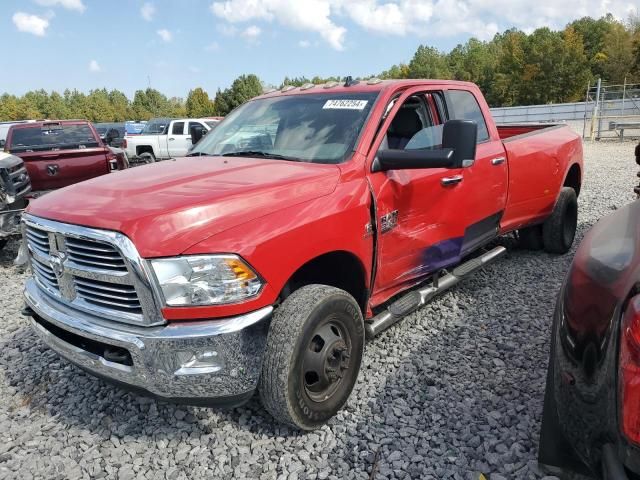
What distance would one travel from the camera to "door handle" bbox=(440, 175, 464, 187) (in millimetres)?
3662

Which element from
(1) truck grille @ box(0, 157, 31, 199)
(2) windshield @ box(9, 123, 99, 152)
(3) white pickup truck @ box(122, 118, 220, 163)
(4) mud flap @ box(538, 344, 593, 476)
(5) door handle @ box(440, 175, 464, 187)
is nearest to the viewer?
(4) mud flap @ box(538, 344, 593, 476)

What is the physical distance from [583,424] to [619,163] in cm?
1489

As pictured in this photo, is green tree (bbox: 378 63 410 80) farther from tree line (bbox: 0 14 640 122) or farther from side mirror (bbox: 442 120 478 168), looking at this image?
A: side mirror (bbox: 442 120 478 168)

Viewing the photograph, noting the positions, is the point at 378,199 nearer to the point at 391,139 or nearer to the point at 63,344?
the point at 391,139

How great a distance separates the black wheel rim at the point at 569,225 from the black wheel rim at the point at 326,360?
3.79 metres

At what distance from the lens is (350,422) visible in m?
2.92

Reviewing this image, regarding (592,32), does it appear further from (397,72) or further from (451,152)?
(451,152)

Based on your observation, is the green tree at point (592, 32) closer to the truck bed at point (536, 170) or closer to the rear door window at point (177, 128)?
the rear door window at point (177, 128)

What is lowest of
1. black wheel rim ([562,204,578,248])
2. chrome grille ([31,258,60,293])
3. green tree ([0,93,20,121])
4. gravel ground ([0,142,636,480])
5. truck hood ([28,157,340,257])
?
gravel ground ([0,142,636,480])

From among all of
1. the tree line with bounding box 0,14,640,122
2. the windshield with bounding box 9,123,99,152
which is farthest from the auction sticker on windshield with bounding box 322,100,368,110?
the tree line with bounding box 0,14,640,122

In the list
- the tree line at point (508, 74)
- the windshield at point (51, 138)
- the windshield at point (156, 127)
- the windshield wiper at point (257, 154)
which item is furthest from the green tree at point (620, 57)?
the windshield wiper at point (257, 154)

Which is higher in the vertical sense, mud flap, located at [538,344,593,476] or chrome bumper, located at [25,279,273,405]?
chrome bumper, located at [25,279,273,405]

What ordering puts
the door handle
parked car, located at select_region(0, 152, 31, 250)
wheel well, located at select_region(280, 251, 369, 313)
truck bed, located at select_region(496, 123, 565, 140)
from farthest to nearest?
parked car, located at select_region(0, 152, 31, 250) → truck bed, located at select_region(496, 123, 565, 140) → the door handle → wheel well, located at select_region(280, 251, 369, 313)

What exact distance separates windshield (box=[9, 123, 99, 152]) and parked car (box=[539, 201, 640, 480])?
329 inches
